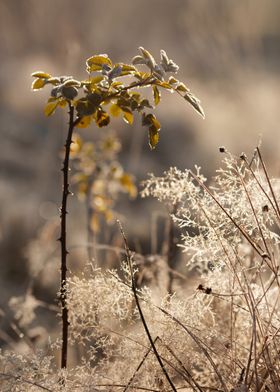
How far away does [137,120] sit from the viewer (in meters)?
5.40

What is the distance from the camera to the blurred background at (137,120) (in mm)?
4418

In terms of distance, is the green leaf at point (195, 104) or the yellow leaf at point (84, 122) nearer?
the green leaf at point (195, 104)

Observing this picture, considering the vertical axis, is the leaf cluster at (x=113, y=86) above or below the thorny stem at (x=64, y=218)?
above

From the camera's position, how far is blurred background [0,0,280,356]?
442cm

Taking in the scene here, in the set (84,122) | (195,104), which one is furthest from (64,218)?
(195,104)

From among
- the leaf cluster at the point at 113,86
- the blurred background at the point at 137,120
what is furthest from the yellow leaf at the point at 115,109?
the blurred background at the point at 137,120

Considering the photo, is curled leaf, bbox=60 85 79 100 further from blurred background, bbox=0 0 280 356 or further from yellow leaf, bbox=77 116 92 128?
blurred background, bbox=0 0 280 356

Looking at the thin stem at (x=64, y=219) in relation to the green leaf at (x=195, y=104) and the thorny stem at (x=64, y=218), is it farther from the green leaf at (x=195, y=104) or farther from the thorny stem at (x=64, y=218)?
the green leaf at (x=195, y=104)

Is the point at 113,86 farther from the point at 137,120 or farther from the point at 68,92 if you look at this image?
the point at 137,120

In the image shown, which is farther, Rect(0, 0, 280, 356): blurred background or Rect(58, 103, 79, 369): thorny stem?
Rect(0, 0, 280, 356): blurred background

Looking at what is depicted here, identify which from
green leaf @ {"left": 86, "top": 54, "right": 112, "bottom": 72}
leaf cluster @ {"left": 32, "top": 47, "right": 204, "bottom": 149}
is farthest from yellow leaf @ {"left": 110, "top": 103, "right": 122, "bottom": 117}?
green leaf @ {"left": 86, "top": 54, "right": 112, "bottom": 72}

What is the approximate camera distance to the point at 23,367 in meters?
1.26

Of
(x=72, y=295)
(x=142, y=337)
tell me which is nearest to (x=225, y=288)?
(x=142, y=337)

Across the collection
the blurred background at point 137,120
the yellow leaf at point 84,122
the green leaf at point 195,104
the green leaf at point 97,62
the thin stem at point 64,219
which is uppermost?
the blurred background at point 137,120
